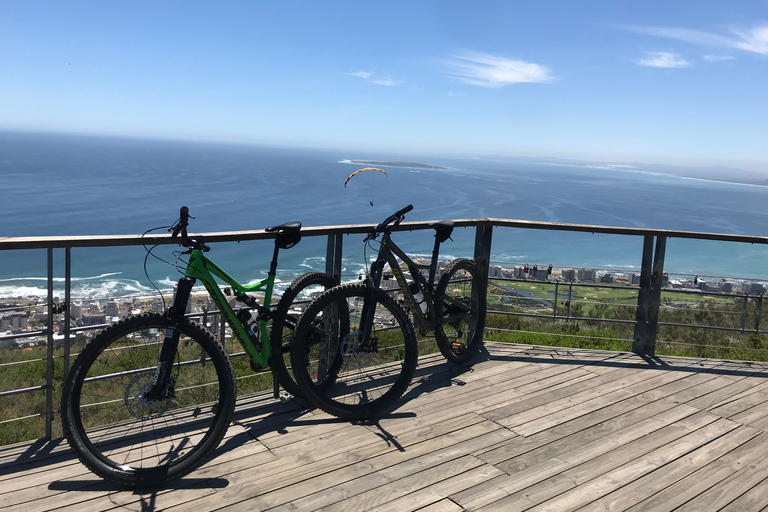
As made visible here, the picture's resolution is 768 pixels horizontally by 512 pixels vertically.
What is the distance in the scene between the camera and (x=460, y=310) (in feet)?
13.1

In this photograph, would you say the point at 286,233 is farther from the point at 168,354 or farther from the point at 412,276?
the point at 412,276

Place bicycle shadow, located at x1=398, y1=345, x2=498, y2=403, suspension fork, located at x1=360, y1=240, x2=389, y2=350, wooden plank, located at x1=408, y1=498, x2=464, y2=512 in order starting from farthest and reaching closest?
bicycle shadow, located at x1=398, y1=345, x2=498, y2=403 → suspension fork, located at x1=360, y1=240, x2=389, y2=350 → wooden plank, located at x1=408, y1=498, x2=464, y2=512

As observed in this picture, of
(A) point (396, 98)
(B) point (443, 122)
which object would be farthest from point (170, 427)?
(B) point (443, 122)

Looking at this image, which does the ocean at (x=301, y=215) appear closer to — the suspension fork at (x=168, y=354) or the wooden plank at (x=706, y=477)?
the suspension fork at (x=168, y=354)

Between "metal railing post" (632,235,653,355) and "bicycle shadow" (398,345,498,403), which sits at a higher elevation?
"metal railing post" (632,235,653,355)

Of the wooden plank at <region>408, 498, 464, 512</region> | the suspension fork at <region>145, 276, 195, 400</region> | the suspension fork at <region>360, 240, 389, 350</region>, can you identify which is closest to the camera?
the wooden plank at <region>408, 498, 464, 512</region>

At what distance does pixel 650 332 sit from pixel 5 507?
4139 millimetres

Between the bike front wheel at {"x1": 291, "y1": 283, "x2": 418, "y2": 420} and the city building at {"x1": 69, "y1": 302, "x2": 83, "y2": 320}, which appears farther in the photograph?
the bike front wheel at {"x1": 291, "y1": 283, "x2": 418, "y2": 420}

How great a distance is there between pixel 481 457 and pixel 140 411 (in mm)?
1522

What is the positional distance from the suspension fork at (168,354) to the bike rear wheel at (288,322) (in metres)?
0.61

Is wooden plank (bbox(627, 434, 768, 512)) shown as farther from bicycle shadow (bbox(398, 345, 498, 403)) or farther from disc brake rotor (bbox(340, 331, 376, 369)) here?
disc brake rotor (bbox(340, 331, 376, 369))

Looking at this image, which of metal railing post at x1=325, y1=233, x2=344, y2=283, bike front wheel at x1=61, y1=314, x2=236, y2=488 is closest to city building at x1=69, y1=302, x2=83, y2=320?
bike front wheel at x1=61, y1=314, x2=236, y2=488

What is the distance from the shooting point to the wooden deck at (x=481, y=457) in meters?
2.15

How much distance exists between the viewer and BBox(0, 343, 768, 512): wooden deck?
215 cm
